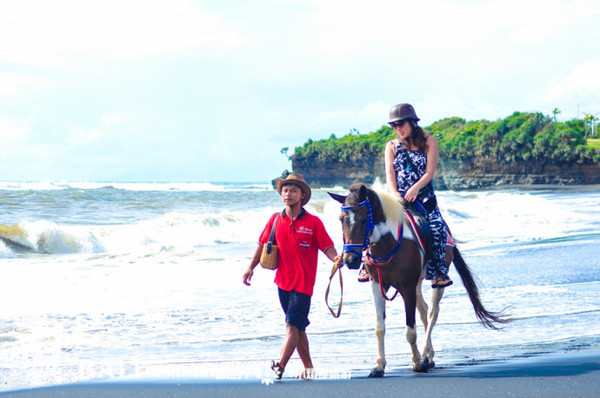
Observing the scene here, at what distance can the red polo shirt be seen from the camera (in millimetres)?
4816

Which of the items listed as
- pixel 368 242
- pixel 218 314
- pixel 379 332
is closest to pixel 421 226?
pixel 368 242

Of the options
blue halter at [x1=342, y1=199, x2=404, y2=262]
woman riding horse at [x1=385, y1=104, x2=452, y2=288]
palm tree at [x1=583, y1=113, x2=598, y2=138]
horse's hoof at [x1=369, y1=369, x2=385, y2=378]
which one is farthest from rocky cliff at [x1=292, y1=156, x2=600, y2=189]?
horse's hoof at [x1=369, y1=369, x2=385, y2=378]

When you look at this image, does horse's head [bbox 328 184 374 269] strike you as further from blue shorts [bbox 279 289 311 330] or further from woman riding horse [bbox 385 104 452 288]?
woman riding horse [bbox 385 104 452 288]

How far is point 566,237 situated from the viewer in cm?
1764

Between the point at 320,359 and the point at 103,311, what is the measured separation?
3709 millimetres

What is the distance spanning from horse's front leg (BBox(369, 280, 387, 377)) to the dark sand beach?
0.10m

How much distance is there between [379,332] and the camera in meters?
5.07

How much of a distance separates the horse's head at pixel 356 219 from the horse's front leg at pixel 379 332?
55 centimetres

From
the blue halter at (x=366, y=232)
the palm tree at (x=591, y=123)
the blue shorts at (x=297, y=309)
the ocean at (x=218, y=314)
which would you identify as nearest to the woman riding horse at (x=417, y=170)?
the blue halter at (x=366, y=232)

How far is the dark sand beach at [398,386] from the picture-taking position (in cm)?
437

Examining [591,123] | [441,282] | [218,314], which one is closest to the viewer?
[441,282]

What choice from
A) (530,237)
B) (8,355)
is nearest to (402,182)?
(8,355)

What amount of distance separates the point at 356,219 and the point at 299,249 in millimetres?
495

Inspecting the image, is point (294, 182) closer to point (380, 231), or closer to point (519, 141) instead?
point (380, 231)
